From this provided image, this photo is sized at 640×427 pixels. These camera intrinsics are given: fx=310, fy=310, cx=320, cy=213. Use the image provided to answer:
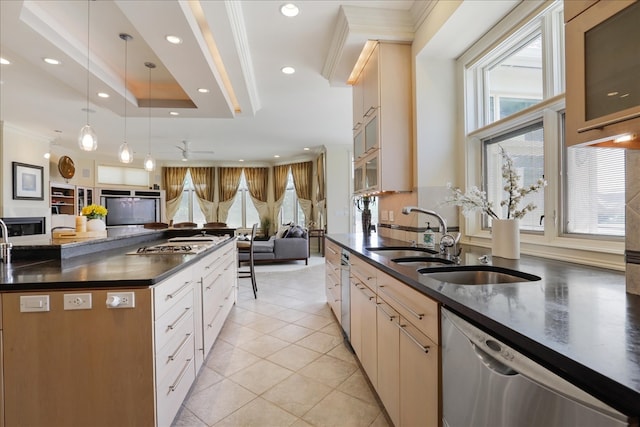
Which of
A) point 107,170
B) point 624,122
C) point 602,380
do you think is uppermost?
point 107,170

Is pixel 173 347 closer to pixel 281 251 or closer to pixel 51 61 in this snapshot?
pixel 51 61

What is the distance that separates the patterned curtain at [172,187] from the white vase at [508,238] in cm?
973

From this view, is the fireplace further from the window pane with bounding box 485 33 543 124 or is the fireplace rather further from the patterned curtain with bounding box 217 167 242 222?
the window pane with bounding box 485 33 543 124

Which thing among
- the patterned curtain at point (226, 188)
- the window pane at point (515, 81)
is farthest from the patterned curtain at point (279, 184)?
the window pane at point (515, 81)

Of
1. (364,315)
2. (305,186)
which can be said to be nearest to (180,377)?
(364,315)

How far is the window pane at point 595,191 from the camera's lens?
1.54 m

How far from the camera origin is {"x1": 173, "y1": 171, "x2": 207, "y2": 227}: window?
998 centimetres

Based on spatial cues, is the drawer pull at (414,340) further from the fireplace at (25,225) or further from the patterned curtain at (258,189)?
the patterned curtain at (258,189)

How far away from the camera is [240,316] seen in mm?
3539

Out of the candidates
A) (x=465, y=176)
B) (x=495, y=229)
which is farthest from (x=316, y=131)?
(x=495, y=229)

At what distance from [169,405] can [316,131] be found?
18.1ft

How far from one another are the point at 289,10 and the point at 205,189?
8174 mm

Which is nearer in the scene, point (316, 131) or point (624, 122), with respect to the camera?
point (624, 122)

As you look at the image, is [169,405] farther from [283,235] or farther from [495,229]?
[283,235]
